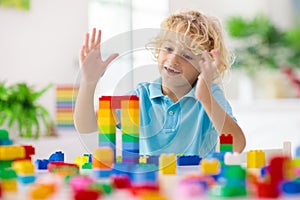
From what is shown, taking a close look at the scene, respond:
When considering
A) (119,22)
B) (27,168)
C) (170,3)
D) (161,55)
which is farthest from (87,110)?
(170,3)

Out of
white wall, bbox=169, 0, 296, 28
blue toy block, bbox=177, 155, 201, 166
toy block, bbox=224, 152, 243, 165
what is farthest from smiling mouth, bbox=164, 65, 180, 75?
white wall, bbox=169, 0, 296, 28

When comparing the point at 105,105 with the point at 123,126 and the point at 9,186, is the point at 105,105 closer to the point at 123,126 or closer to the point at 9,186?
the point at 123,126

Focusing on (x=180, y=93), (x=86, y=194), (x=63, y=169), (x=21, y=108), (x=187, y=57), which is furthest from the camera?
(x=21, y=108)

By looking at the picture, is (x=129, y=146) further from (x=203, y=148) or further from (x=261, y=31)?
(x=261, y=31)

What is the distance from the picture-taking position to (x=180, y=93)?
121 centimetres

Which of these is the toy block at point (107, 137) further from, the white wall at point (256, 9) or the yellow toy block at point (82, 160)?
the white wall at point (256, 9)

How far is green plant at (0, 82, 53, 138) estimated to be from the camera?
8.45 feet

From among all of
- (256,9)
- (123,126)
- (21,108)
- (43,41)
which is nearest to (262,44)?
(256,9)

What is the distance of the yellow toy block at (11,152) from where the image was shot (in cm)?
73

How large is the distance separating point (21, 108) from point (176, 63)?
1.72 metres

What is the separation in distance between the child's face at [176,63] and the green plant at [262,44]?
248 cm

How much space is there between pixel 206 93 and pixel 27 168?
1.22 feet

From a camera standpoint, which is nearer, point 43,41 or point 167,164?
point 167,164

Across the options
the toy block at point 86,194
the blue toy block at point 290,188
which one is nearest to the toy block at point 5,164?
the toy block at point 86,194
